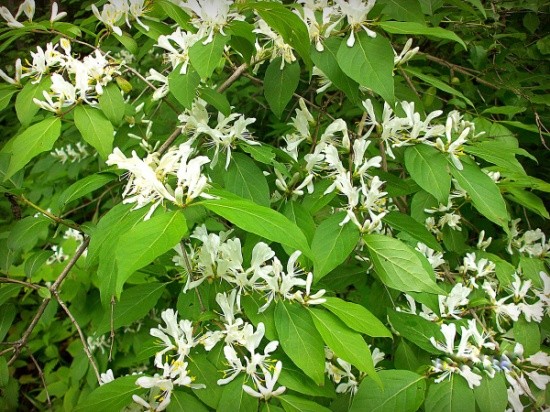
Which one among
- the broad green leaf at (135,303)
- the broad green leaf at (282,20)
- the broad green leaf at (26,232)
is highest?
the broad green leaf at (282,20)

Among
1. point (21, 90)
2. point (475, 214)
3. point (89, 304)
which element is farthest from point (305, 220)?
point (89, 304)

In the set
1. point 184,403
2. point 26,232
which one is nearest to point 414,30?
point 184,403

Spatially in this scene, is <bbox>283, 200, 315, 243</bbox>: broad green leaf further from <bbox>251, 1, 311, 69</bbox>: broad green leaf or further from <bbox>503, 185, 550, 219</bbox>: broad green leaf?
<bbox>503, 185, 550, 219</bbox>: broad green leaf

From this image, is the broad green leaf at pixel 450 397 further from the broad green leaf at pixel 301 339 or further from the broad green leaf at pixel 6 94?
the broad green leaf at pixel 6 94

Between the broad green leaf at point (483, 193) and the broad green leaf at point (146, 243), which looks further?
the broad green leaf at point (483, 193)

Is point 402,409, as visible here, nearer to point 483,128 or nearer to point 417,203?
point 417,203

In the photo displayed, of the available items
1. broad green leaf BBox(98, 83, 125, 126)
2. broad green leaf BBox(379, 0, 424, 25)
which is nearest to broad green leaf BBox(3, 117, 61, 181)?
broad green leaf BBox(98, 83, 125, 126)

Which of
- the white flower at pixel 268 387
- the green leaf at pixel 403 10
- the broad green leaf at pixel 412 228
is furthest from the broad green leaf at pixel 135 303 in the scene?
the green leaf at pixel 403 10
